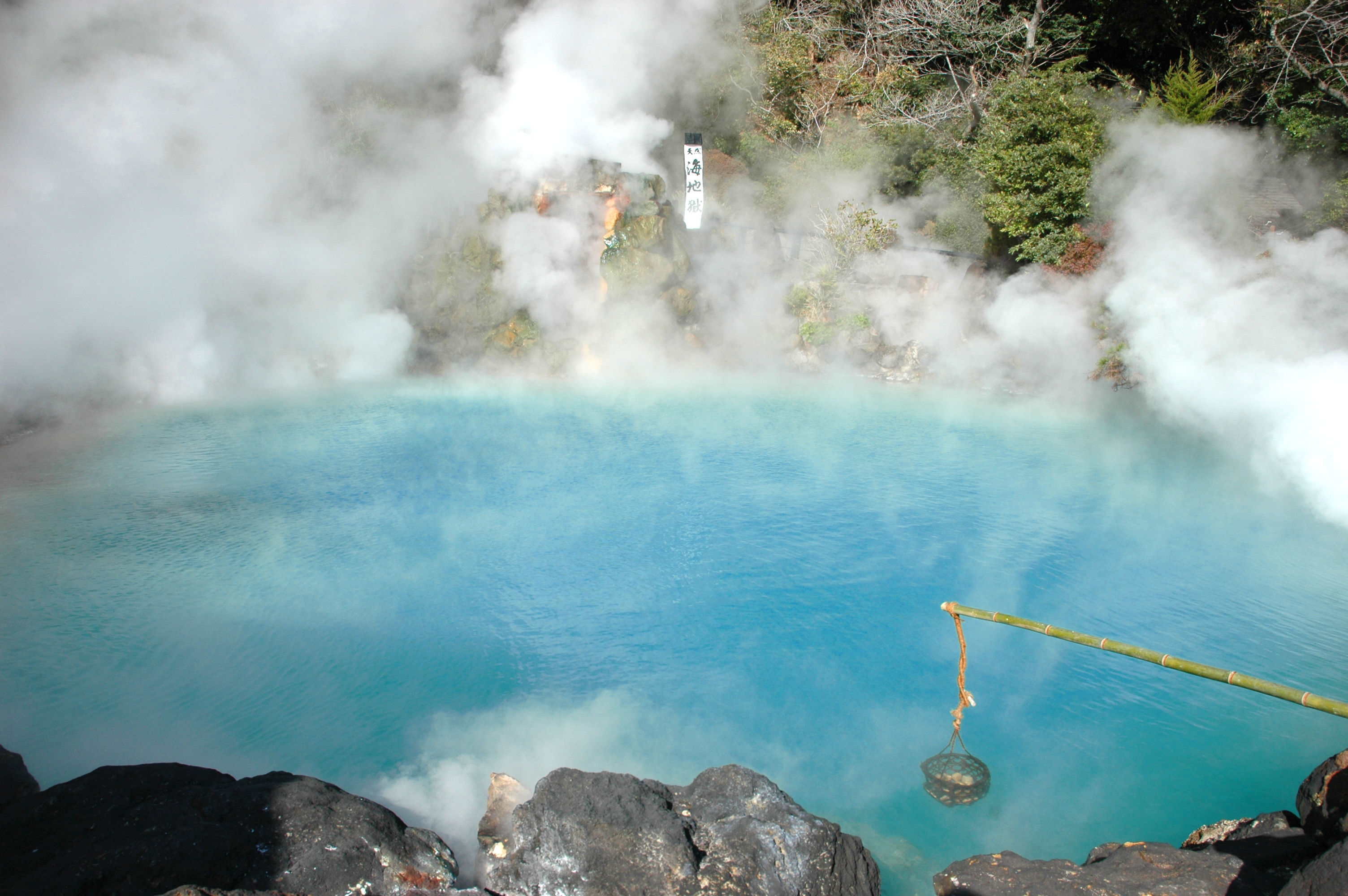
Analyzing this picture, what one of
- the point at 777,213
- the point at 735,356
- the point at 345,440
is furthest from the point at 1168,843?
the point at 777,213

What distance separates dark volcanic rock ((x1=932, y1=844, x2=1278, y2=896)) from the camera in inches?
122

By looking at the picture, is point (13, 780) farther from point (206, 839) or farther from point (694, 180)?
point (694, 180)

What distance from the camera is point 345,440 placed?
962cm

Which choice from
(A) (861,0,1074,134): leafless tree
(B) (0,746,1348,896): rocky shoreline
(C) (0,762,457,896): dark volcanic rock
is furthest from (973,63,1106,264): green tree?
(C) (0,762,457,896): dark volcanic rock

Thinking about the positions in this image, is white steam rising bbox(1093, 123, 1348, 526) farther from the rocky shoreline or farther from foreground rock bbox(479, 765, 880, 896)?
foreground rock bbox(479, 765, 880, 896)

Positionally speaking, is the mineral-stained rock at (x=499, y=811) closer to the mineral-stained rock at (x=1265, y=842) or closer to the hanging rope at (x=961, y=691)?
the hanging rope at (x=961, y=691)

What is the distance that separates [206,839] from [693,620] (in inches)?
127

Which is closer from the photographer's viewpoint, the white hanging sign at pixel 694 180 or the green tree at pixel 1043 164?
the green tree at pixel 1043 164

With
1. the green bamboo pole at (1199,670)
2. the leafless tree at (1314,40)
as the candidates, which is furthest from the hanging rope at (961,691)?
the leafless tree at (1314,40)

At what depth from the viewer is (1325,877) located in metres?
2.55

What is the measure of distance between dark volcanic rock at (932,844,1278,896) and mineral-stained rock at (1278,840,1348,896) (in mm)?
453

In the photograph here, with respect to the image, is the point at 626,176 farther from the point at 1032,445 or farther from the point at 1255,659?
the point at 1255,659

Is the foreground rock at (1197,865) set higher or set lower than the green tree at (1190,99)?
lower

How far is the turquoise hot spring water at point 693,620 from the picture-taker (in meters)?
4.35
